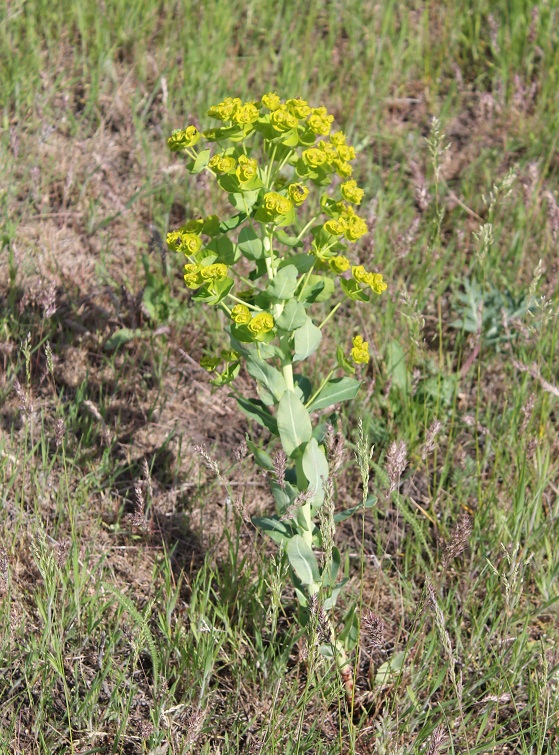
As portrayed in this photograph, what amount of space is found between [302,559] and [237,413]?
1.00 m

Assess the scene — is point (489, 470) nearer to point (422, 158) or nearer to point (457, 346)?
point (457, 346)

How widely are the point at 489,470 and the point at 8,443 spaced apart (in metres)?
1.52

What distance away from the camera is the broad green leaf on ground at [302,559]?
6.42 feet

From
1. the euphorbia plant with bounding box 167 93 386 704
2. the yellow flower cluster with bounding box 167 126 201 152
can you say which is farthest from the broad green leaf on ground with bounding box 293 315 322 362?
the yellow flower cluster with bounding box 167 126 201 152

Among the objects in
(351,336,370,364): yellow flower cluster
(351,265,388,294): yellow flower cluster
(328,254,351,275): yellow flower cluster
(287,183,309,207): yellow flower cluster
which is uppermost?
(287,183,309,207): yellow flower cluster

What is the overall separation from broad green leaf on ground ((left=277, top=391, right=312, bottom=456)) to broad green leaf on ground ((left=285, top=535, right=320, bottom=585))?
0.21 metres

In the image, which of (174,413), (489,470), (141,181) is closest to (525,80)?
(141,181)

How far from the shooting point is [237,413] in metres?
2.91

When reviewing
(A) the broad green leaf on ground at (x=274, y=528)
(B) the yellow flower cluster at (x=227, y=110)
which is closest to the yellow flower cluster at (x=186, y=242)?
(B) the yellow flower cluster at (x=227, y=110)

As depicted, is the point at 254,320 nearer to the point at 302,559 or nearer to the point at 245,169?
the point at 245,169

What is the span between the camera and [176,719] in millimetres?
2057

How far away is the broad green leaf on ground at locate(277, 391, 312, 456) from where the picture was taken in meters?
1.89

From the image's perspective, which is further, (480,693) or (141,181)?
(141,181)

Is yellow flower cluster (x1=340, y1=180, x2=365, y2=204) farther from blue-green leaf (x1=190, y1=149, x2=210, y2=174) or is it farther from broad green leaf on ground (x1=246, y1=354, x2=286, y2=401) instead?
broad green leaf on ground (x1=246, y1=354, x2=286, y2=401)
